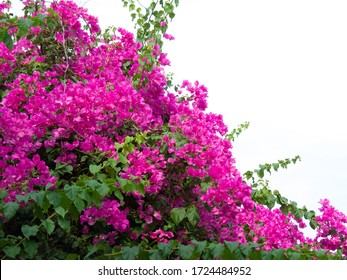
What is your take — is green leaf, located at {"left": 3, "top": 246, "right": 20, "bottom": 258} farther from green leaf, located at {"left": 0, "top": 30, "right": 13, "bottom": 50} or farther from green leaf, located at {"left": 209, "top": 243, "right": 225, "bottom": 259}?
green leaf, located at {"left": 0, "top": 30, "right": 13, "bottom": 50}

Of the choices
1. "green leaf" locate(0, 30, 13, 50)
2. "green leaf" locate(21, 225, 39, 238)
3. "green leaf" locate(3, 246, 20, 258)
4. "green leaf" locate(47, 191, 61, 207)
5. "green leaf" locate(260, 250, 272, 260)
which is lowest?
"green leaf" locate(260, 250, 272, 260)

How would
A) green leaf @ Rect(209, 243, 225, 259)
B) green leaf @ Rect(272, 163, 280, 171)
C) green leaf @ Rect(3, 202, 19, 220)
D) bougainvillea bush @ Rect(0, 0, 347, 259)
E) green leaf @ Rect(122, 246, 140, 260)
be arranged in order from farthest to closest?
green leaf @ Rect(272, 163, 280, 171) < bougainvillea bush @ Rect(0, 0, 347, 259) < green leaf @ Rect(3, 202, 19, 220) < green leaf @ Rect(122, 246, 140, 260) < green leaf @ Rect(209, 243, 225, 259)

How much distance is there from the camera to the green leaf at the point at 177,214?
161 inches

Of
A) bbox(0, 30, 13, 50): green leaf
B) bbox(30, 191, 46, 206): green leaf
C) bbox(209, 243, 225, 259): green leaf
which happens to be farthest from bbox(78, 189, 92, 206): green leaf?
bbox(0, 30, 13, 50): green leaf

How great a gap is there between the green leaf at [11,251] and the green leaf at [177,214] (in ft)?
3.71

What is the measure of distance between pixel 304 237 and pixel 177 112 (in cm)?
244

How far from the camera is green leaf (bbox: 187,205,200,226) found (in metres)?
4.10

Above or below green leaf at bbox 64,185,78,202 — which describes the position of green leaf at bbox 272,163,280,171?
above

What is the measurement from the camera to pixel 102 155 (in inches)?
167

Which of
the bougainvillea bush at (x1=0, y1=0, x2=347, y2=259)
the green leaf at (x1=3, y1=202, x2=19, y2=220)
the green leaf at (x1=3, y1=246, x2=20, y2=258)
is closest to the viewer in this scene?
the green leaf at (x1=3, y1=202, x2=19, y2=220)

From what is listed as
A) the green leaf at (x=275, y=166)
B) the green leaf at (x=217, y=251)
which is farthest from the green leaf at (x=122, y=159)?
the green leaf at (x=275, y=166)

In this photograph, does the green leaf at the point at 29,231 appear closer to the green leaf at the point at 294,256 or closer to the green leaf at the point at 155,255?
the green leaf at the point at 155,255

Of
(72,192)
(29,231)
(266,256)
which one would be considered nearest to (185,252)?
(266,256)

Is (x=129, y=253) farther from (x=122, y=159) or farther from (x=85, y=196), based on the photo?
(x=122, y=159)
